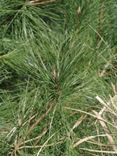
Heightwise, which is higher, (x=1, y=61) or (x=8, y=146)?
(x=1, y=61)

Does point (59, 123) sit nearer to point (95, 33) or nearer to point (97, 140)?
point (97, 140)

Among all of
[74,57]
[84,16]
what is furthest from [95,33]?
[74,57]

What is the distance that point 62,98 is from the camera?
950 millimetres

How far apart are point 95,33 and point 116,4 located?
10 centimetres

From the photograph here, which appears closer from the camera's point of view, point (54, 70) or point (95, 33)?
point (54, 70)

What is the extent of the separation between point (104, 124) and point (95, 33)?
272mm

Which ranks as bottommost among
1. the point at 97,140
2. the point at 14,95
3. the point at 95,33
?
the point at 97,140

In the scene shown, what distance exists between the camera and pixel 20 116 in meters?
0.96

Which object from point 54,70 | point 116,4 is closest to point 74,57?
point 54,70

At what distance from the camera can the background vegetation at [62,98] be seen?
94 cm

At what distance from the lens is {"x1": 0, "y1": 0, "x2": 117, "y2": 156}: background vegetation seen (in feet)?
3.07

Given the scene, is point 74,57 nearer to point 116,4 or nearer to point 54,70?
point 54,70

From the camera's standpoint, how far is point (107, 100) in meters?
0.98

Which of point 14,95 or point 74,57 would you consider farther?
point 14,95
